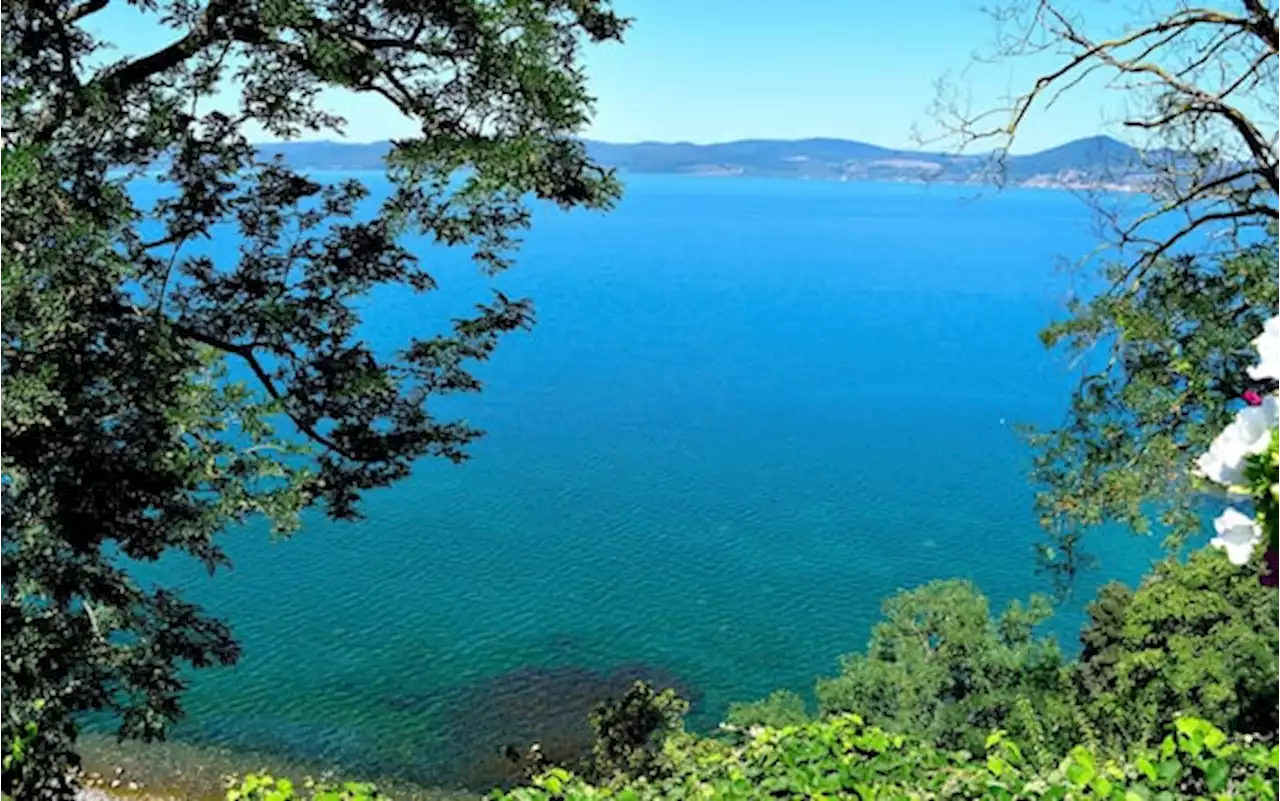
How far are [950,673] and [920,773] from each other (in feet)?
36.2

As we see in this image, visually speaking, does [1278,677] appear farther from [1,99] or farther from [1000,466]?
[1000,466]

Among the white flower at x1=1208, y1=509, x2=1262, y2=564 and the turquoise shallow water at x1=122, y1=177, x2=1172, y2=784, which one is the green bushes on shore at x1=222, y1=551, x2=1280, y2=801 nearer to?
the white flower at x1=1208, y1=509, x2=1262, y2=564

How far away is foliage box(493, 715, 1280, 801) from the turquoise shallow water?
421cm

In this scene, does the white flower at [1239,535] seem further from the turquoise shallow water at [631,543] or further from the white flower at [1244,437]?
the turquoise shallow water at [631,543]

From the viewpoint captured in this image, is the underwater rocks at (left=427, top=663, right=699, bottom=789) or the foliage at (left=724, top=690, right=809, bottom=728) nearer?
the foliage at (left=724, top=690, right=809, bottom=728)

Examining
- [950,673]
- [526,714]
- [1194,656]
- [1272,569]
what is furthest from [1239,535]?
[526,714]

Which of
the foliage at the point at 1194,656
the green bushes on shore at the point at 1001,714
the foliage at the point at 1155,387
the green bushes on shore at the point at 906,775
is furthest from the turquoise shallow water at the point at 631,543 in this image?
the green bushes on shore at the point at 906,775

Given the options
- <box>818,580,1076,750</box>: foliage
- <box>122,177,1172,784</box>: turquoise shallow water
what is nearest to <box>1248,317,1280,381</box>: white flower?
<box>122,177,1172,784</box>: turquoise shallow water

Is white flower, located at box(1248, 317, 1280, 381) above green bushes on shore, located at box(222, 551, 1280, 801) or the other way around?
above

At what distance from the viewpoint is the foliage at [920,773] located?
2688mm

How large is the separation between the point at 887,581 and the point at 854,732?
19928 mm

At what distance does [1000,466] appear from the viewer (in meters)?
31.2

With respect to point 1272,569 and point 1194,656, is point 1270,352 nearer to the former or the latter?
point 1272,569

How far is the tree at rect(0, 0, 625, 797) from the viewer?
483cm
